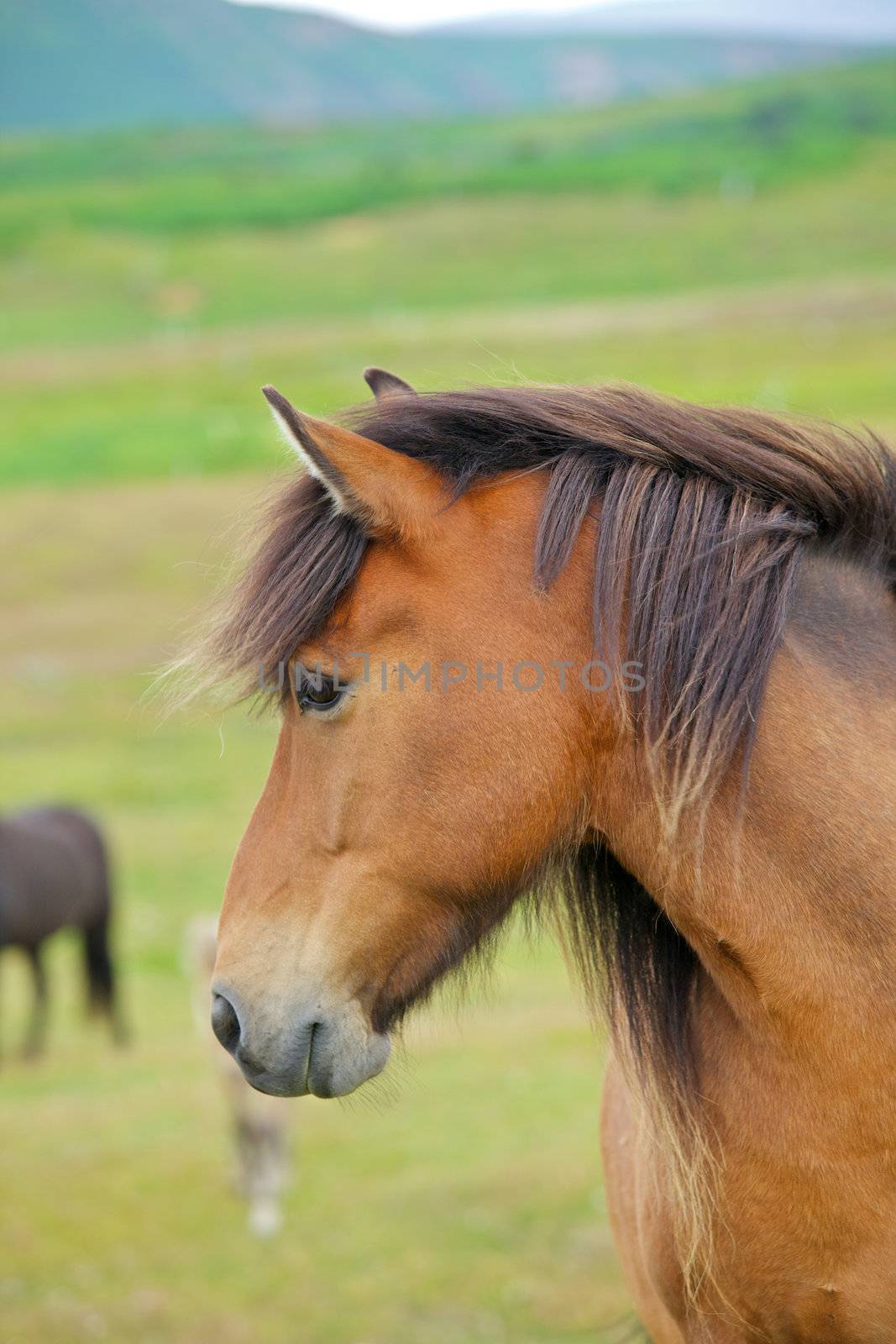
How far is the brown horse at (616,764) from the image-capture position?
6.59 feet

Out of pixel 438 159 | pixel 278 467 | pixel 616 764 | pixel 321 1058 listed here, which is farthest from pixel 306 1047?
pixel 438 159

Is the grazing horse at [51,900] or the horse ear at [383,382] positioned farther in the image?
the grazing horse at [51,900]

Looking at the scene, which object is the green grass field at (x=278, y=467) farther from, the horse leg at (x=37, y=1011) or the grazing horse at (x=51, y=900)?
the grazing horse at (x=51, y=900)

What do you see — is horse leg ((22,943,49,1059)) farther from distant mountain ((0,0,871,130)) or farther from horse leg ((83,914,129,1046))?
distant mountain ((0,0,871,130))

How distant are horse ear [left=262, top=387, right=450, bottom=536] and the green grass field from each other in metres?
0.47

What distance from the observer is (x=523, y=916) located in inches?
89.6

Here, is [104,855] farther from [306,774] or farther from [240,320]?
[240,320]

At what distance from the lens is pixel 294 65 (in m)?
121

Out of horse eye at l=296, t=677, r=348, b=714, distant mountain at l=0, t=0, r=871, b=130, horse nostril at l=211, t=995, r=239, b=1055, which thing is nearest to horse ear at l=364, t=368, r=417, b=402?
horse eye at l=296, t=677, r=348, b=714

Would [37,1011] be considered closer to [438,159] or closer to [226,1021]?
[226,1021]

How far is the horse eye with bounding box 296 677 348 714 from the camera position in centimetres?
206

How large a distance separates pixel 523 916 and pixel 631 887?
19 centimetres

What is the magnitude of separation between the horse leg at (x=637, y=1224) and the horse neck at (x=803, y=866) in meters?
0.62

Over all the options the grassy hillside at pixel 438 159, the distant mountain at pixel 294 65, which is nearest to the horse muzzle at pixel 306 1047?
the grassy hillside at pixel 438 159
